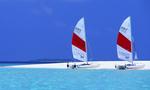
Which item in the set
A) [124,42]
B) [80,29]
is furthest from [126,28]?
[80,29]

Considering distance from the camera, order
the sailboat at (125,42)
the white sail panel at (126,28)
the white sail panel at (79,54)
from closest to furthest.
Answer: the white sail panel at (126,28), the sailboat at (125,42), the white sail panel at (79,54)

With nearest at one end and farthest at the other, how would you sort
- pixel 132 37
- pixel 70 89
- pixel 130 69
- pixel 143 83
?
1. pixel 70 89
2. pixel 143 83
3. pixel 130 69
4. pixel 132 37

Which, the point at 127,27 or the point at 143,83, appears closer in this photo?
the point at 143,83

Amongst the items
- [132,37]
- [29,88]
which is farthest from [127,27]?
[29,88]

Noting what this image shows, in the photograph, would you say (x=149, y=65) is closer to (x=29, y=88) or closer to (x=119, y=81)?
(x=119, y=81)

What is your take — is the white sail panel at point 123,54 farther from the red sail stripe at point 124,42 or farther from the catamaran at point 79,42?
the catamaran at point 79,42

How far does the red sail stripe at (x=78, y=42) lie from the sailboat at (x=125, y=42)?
137 cm

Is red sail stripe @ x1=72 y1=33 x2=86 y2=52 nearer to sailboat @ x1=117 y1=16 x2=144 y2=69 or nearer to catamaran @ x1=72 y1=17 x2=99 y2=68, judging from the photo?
catamaran @ x1=72 y1=17 x2=99 y2=68

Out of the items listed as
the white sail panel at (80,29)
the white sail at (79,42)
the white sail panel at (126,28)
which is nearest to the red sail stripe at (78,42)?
the white sail at (79,42)

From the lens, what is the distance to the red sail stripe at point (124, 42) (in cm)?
1622

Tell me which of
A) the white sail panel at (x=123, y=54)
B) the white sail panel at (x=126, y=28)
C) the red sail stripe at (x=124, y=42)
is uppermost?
the white sail panel at (x=126, y=28)

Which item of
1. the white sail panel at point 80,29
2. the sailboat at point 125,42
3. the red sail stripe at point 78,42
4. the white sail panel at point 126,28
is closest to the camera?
the white sail panel at point 126,28

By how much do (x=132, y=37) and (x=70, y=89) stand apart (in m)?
8.28

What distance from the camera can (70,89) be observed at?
378 inches
